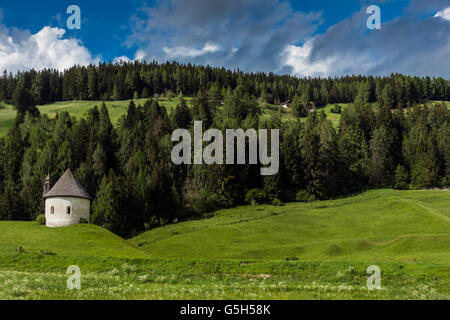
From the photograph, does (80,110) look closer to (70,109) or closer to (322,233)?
(70,109)

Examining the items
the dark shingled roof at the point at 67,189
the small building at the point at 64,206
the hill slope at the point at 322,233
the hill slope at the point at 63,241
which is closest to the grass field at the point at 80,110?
the hill slope at the point at 322,233

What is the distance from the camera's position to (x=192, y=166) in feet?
347

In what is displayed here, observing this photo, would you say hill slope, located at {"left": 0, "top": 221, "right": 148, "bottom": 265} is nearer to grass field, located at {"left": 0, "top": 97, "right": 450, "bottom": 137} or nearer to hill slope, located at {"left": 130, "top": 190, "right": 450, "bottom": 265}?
hill slope, located at {"left": 130, "top": 190, "right": 450, "bottom": 265}

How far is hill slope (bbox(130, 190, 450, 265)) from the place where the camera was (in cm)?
5281

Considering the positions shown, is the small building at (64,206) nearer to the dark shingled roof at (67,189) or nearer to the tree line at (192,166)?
the dark shingled roof at (67,189)

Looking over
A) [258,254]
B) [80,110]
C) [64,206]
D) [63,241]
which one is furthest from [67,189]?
[80,110]

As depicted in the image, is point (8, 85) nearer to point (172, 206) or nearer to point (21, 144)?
point (21, 144)

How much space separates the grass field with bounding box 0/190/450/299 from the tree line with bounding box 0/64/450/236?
841cm

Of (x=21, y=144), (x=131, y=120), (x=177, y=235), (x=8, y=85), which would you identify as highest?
(x=8, y=85)

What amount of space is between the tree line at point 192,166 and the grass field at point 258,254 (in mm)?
8410
